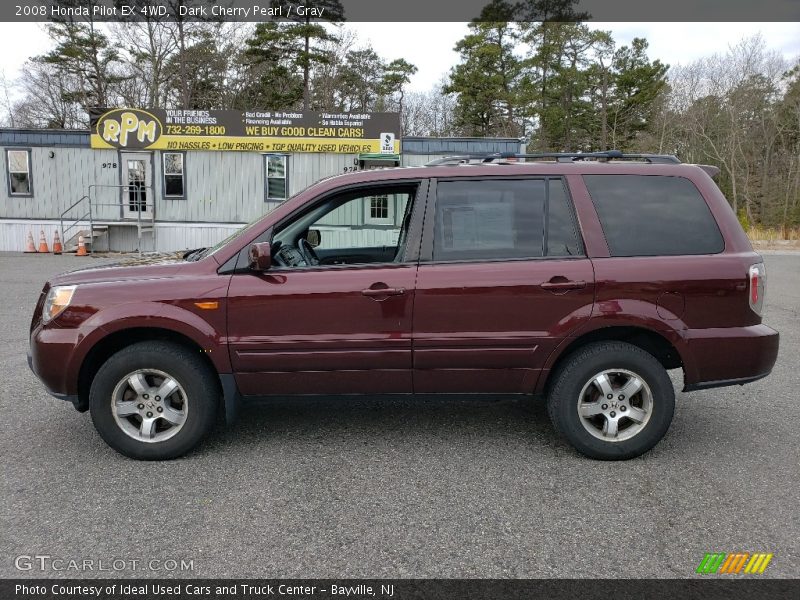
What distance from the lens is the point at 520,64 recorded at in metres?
39.5

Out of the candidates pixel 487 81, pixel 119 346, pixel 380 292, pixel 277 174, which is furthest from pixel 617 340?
pixel 487 81

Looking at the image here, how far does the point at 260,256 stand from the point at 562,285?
5.95 feet

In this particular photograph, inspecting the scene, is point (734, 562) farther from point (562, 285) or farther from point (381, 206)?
point (381, 206)

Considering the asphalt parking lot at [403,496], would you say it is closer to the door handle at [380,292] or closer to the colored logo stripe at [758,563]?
the colored logo stripe at [758,563]

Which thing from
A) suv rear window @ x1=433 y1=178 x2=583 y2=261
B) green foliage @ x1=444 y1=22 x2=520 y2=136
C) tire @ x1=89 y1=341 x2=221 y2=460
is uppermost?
green foliage @ x1=444 y1=22 x2=520 y2=136

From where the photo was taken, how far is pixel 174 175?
19422 mm

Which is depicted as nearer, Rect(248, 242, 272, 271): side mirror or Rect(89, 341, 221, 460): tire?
Rect(248, 242, 272, 271): side mirror

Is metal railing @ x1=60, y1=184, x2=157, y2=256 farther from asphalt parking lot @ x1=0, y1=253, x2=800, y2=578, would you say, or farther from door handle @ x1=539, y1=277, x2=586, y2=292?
door handle @ x1=539, y1=277, x2=586, y2=292

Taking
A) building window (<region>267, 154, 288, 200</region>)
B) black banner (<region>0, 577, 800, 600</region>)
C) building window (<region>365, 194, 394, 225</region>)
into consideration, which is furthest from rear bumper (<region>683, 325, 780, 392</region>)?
building window (<region>267, 154, 288, 200</region>)

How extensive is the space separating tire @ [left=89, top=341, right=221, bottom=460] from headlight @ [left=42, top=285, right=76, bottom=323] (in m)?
0.44

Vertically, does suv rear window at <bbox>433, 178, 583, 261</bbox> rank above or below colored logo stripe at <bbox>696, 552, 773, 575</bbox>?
above

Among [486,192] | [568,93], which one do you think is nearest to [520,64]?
[568,93]

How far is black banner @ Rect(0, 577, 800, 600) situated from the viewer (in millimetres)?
2383

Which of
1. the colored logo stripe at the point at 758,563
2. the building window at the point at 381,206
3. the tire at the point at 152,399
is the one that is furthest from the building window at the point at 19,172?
the colored logo stripe at the point at 758,563
